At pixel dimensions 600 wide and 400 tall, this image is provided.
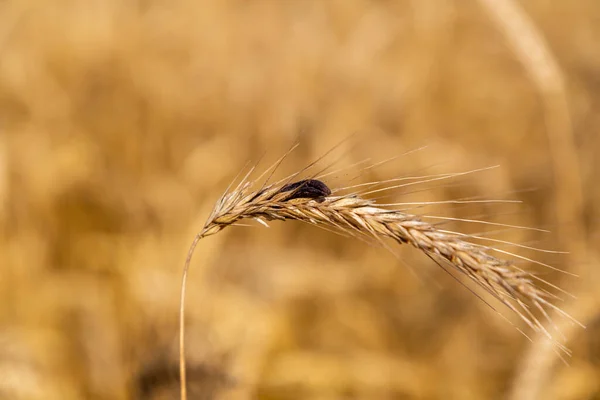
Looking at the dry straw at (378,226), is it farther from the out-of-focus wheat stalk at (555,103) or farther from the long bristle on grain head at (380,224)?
the out-of-focus wheat stalk at (555,103)

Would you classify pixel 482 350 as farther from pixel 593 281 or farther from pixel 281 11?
pixel 281 11

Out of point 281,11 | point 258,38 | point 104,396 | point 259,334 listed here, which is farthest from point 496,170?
point 281,11

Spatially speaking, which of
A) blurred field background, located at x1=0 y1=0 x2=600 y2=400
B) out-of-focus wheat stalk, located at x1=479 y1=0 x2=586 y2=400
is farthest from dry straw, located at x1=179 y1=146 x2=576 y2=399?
out-of-focus wheat stalk, located at x1=479 y1=0 x2=586 y2=400

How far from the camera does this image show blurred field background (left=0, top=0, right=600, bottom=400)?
2232 millimetres

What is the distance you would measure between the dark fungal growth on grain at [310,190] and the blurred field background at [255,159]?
1.95ft

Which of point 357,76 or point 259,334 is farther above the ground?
point 357,76

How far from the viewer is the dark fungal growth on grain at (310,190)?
888 mm

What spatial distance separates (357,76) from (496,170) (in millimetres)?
1037

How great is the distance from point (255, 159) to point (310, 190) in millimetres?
2513

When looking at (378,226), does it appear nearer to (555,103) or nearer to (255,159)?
(555,103)

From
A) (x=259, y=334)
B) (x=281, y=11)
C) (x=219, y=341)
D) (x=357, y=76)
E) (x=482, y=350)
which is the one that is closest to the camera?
(x=219, y=341)

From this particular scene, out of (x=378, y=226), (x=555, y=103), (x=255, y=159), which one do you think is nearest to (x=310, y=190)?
(x=378, y=226)

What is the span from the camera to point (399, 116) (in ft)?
11.8

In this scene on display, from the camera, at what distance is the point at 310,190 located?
89 centimetres
